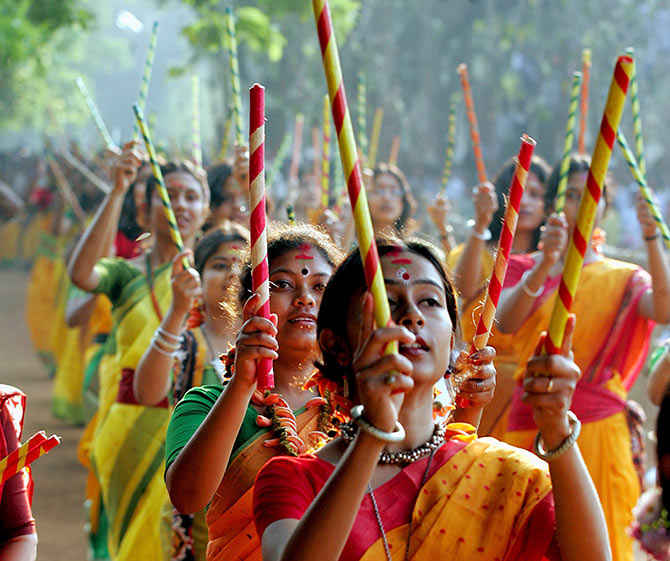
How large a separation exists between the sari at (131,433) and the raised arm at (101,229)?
0.07 metres

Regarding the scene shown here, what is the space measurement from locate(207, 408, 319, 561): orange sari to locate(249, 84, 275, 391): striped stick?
37 cm

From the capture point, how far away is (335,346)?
2158 millimetres

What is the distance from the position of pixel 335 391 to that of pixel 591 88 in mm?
22961

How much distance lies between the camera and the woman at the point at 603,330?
4578mm

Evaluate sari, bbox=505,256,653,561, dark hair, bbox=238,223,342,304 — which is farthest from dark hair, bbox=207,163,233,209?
dark hair, bbox=238,223,342,304

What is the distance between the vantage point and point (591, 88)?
23922 millimetres

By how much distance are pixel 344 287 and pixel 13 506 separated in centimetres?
88

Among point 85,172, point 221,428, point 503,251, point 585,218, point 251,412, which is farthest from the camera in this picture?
point 85,172

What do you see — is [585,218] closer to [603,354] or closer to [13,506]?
[13,506]

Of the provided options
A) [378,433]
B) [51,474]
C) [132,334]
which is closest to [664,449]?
[378,433]

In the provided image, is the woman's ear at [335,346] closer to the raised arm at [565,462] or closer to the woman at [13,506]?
the raised arm at [565,462]

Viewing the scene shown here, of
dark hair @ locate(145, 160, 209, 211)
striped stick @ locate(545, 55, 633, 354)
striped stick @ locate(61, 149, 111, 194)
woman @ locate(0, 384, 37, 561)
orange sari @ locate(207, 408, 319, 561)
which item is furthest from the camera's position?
striped stick @ locate(61, 149, 111, 194)

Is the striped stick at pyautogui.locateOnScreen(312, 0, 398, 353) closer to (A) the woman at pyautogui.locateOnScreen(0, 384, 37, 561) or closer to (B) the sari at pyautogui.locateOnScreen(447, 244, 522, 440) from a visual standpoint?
(A) the woman at pyautogui.locateOnScreen(0, 384, 37, 561)

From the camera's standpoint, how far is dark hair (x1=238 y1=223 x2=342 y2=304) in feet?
9.33
